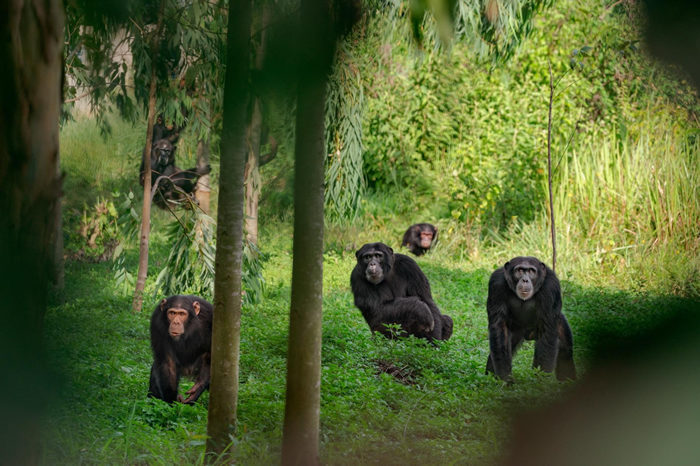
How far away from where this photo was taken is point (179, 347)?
4.58 metres

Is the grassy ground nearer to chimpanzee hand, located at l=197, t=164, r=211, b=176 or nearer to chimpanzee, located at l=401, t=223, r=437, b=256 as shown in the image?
chimpanzee hand, located at l=197, t=164, r=211, b=176

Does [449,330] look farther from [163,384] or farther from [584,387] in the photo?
[163,384]

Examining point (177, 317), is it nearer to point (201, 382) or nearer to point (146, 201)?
point (201, 382)

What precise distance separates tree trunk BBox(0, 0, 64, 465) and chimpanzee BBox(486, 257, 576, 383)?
3.52 meters

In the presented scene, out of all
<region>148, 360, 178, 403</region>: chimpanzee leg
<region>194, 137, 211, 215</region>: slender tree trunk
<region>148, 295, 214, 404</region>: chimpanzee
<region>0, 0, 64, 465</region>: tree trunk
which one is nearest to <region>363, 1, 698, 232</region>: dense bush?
<region>194, 137, 211, 215</region>: slender tree trunk

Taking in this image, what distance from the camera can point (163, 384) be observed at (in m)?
Answer: 4.47

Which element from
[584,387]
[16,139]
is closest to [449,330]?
[584,387]

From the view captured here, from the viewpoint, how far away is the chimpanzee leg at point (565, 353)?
16.5ft

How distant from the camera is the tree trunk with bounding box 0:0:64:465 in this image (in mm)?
1762

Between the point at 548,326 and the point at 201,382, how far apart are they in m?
2.44

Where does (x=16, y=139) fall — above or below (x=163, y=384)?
above

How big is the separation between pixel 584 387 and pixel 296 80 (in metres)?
3.40

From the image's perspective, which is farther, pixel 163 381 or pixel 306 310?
pixel 163 381

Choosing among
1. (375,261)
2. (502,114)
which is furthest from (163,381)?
(502,114)
